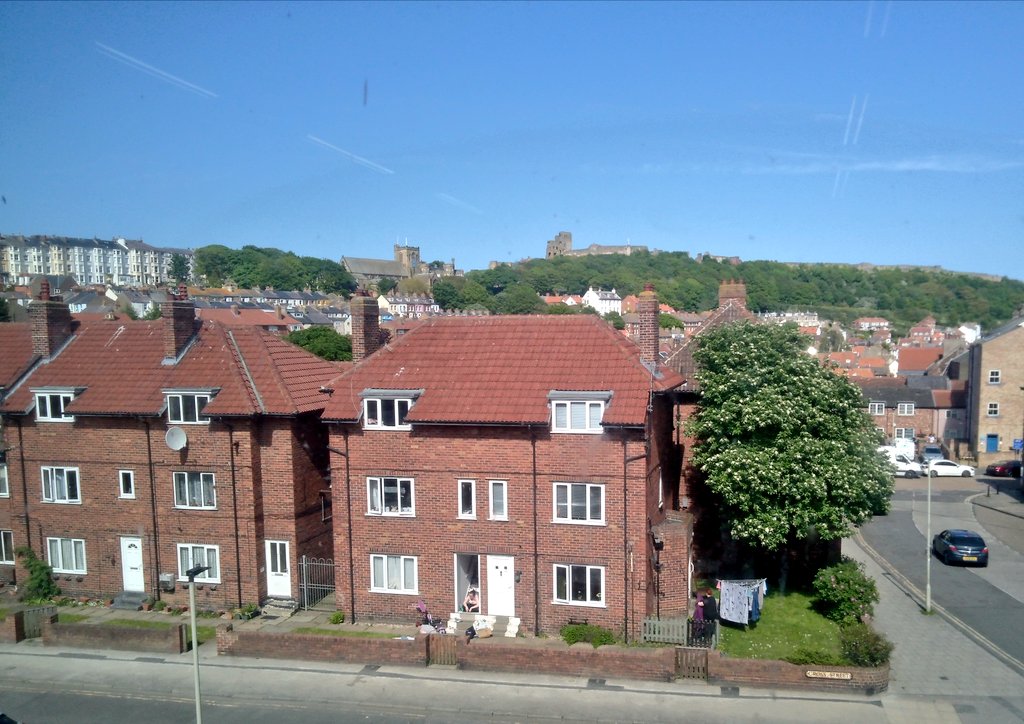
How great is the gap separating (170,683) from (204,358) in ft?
32.6

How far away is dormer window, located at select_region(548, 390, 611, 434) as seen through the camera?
2030 centimetres

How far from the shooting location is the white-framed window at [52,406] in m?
24.4

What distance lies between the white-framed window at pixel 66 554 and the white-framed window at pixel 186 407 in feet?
17.8

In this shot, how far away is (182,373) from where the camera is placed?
2408 centimetres

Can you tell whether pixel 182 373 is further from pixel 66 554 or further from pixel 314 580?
pixel 314 580

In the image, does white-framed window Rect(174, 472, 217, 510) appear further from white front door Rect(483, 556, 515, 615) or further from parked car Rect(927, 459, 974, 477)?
parked car Rect(927, 459, 974, 477)

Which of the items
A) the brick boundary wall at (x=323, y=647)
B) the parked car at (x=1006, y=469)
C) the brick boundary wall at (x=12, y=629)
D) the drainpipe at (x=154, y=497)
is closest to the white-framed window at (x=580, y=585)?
the brick boundary wall at (x=323, y=647)

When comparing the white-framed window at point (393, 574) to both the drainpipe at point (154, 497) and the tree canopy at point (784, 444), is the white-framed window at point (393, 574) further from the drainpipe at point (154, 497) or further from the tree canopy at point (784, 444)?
the tree canopy at point (784, 444)

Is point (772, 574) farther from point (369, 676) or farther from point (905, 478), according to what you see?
point (905, 478)

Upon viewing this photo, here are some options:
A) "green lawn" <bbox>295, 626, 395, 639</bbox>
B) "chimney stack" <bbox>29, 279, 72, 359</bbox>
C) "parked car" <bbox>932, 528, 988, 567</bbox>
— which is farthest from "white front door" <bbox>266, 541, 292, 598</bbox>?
"parked car" <bbox>932, 528, 988, 567</bbox>

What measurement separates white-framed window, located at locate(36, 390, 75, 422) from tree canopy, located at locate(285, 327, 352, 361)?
46417 mm

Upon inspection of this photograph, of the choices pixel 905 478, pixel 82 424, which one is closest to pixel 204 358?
pixel 82 424

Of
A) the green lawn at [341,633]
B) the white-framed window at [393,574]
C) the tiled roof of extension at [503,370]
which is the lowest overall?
the green lawn at [341,633]

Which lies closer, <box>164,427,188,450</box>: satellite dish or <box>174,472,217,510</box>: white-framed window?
<box>164,427,188,450</box>: satellite dish
